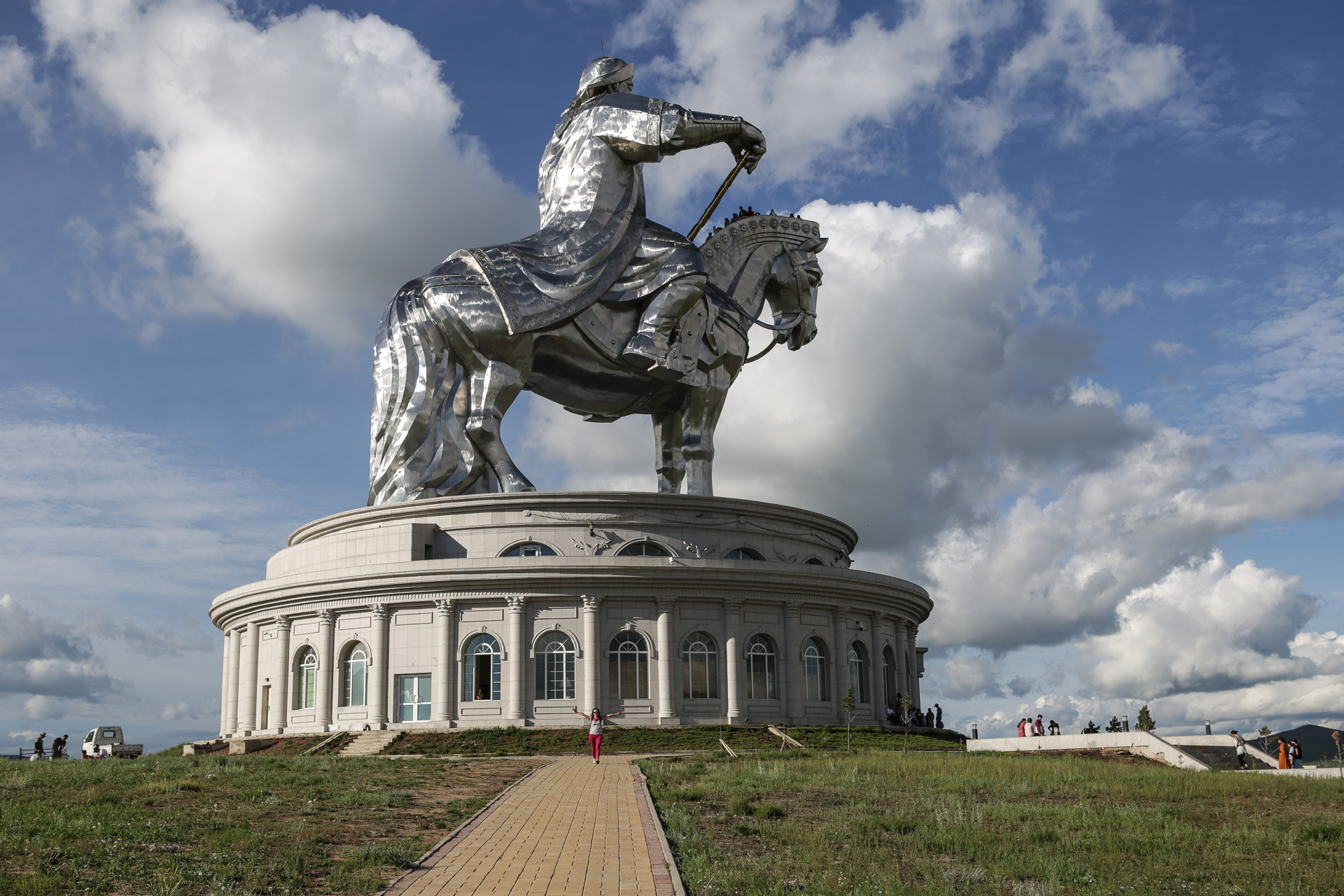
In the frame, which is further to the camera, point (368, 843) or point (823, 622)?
point (823, 622)

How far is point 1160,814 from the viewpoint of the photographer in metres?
18.4

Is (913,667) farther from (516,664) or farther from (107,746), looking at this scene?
(107,746)

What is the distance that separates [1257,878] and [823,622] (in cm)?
2916

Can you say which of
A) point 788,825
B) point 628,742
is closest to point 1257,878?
point 788,825

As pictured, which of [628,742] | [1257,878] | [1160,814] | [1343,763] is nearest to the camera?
[1257,878]

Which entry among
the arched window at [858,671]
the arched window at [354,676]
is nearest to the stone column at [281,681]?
the arched window at [354,676]

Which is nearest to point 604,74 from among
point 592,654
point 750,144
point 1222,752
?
point 750,144

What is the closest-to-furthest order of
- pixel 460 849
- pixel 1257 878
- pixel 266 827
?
1. pixel 1257 878
2. pixel 460 849
3. pixel 266 827

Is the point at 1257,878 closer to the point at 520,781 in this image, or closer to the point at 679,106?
the point at 520,781

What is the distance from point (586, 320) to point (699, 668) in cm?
1343

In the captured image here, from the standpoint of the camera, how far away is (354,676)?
40.7m

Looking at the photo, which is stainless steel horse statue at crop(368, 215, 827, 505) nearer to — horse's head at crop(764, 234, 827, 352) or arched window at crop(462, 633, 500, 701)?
horse's head at crop(764, 234, 827, 352)

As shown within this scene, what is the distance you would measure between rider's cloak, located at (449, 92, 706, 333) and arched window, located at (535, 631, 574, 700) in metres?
11.2

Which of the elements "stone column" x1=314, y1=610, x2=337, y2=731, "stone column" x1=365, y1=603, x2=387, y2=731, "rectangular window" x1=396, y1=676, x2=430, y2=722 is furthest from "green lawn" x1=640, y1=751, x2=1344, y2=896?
"stone column" x1=314, y1=610, x2=337, y2=731
